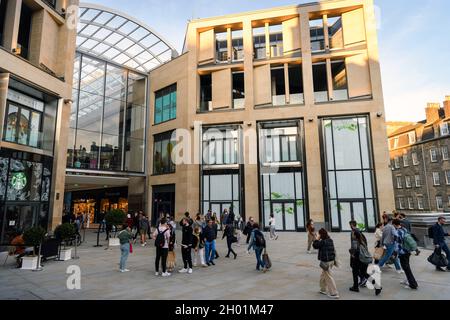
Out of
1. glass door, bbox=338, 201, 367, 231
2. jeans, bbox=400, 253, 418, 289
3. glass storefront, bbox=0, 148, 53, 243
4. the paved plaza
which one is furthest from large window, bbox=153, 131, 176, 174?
jeans, bbox=400, 253, 418, 289

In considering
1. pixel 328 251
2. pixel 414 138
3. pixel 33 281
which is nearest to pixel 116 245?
pixel 33 281

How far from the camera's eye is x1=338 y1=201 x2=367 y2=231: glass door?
22594 millimetres

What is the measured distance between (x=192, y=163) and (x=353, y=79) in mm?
15646

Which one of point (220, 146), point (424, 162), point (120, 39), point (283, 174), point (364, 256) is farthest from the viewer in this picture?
point (424, 162)

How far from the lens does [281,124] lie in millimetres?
25531

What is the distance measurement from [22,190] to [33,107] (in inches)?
200

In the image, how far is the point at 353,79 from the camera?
958 inches

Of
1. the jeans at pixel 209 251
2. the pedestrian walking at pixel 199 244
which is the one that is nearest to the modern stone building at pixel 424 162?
the jeans at pixel 209 251

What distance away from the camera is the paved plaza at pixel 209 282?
Result: 6938mm

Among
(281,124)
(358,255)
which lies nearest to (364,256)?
(358,255)

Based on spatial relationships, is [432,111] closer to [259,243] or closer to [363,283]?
[259,243]

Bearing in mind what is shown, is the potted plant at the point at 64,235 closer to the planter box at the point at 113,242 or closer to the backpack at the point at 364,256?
the planter box at the point at 113,242

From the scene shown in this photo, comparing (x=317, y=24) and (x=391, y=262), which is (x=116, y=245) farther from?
(x=317, y=24)

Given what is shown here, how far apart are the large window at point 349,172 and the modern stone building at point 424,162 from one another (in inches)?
873
